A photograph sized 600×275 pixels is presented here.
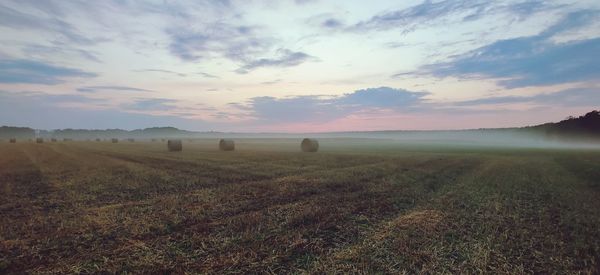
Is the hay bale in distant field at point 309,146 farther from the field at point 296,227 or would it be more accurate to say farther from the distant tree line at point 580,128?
the distant tree line at point 580,128

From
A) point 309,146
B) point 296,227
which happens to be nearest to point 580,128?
point 309,146

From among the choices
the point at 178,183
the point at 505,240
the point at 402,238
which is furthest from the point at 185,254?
the point at 178,183

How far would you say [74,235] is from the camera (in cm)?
874

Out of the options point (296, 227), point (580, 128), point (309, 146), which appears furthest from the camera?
point (580, 128)

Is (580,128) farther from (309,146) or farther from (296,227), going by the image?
(296,227)

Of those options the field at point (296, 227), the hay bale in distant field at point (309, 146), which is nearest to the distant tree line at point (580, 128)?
the hay bale in distant field at point (309, 146)

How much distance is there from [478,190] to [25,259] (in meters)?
16.8

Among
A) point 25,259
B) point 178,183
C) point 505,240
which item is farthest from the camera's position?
point 178,183

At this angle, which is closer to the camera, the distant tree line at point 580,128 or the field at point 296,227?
the field at point 296,227

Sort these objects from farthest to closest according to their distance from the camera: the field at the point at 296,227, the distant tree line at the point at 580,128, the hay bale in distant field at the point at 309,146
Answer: the distant tree line at the point at 580,128
the hay bale in distant field at the point at 309,146
the field at the point at 296,227

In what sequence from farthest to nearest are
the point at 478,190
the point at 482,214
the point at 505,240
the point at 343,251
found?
1. the point at 478,190
2. the point at 482,214
3. the point at 505,240
4. the point at 343,251

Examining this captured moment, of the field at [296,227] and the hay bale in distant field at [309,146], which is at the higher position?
the hay bale in distant field at [309,146]

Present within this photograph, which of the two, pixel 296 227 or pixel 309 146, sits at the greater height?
pixel 309 146

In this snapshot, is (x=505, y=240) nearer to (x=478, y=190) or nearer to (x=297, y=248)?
(x=297, y=248)
